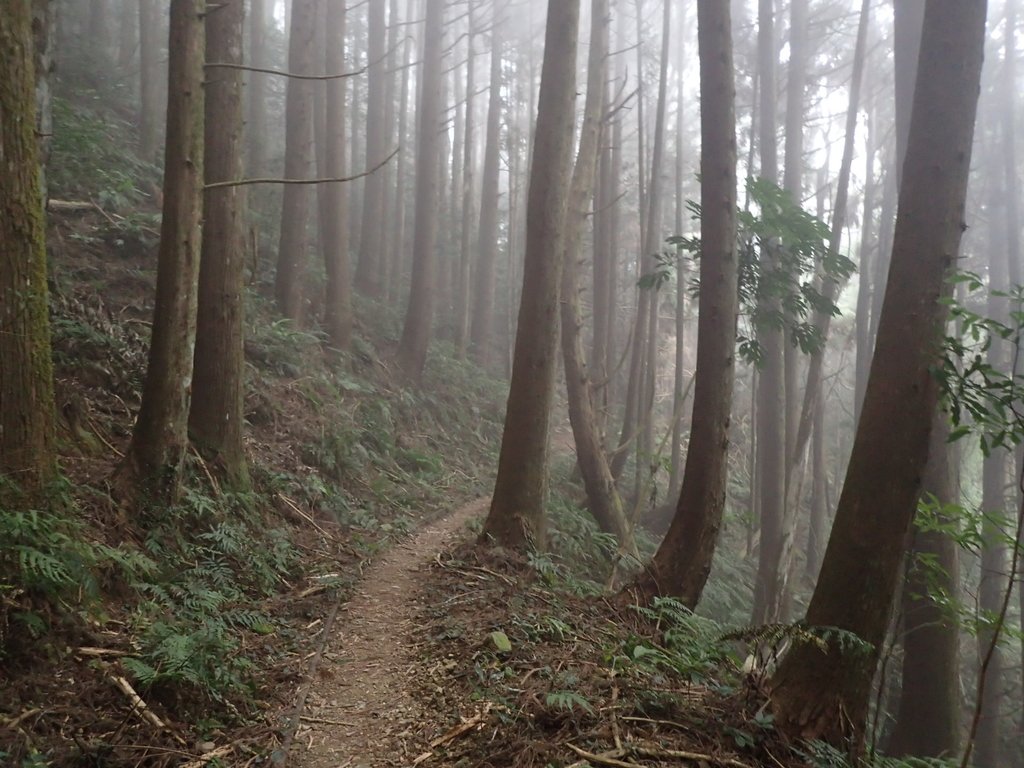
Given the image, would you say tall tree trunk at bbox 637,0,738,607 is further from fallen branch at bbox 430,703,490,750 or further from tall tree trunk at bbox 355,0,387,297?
tall tree trunk at bbox 355,0,387,297

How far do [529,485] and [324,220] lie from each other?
31.9 feet

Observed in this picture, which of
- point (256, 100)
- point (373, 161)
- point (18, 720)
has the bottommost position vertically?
point (18, 720)

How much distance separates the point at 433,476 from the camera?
44.6 ft

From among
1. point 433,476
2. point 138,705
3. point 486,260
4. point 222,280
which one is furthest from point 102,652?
point 486,260

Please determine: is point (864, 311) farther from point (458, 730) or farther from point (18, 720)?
point (18, 720)

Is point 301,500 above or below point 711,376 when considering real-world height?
below

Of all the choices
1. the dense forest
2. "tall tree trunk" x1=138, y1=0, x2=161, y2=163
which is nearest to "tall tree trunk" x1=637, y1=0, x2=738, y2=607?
the dense forest

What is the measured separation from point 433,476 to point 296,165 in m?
6.47

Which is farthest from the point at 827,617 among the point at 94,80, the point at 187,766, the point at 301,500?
the point at 94,80

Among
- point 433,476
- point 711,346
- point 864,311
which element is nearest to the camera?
point 711,346

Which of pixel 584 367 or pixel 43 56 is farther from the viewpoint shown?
pixel 584 367

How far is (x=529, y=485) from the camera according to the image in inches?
335

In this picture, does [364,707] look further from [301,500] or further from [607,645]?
[301,500]

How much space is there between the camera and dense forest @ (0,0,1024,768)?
4348mm
